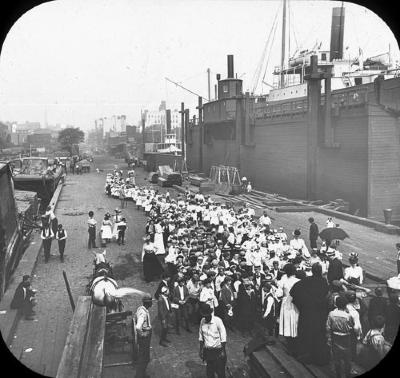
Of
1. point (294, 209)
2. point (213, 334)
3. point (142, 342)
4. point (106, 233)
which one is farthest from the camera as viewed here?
point (294, 209)

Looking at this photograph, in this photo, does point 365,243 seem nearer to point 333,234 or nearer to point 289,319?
point 333,234

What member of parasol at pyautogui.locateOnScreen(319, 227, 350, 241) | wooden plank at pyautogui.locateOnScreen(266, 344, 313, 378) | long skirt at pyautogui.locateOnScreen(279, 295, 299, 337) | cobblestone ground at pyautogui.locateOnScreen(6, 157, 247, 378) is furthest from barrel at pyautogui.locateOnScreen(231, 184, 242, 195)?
wooden plank at pyautogui.locateOnScreen(266, 344, 313, 378)

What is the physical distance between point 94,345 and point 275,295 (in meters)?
3.52

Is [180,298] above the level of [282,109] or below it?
below

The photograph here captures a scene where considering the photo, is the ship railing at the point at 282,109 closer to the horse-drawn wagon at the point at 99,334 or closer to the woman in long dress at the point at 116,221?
the woman in long dress at the point at 116,221

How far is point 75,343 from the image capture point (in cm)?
750

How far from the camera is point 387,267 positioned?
41.5ft

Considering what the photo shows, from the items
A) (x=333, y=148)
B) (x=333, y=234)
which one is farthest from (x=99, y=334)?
(x=333, y=148)

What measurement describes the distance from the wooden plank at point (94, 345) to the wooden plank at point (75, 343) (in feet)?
0.33

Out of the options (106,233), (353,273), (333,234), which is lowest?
(106,233)

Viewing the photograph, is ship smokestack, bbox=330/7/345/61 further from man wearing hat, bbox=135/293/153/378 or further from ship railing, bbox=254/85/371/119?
man wearing hat, bbox=135/293/153/378

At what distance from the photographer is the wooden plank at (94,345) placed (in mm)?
6859

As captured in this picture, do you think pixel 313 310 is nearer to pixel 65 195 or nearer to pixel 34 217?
pixel 34 217

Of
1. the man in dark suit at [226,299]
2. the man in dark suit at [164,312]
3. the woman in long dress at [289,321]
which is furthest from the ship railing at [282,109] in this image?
the woman in long dress at [289,321]
